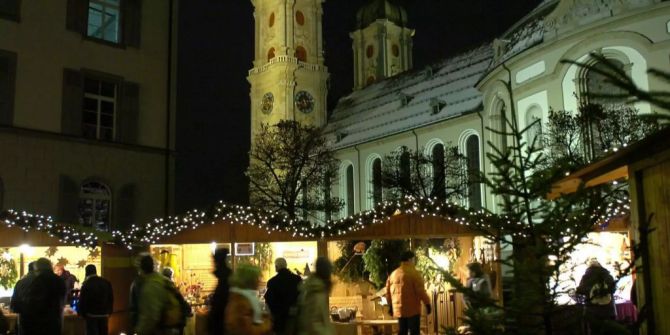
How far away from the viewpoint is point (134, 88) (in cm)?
2172

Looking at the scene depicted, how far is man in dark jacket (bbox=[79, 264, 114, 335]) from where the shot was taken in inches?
451

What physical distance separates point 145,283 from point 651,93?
5.78m

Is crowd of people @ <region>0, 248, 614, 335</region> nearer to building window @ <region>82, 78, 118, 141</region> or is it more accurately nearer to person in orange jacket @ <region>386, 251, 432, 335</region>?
person in orange jacket @ <region>386, 251, 432, 335</region>

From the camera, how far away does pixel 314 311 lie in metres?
7.07

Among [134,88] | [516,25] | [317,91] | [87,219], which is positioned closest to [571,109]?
[516,25]

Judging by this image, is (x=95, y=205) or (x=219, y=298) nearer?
(x=219, y=298)

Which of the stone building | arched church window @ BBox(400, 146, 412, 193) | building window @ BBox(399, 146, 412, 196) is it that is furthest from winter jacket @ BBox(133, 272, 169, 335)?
arched church window @ BBox(400, 146, 412, 193)

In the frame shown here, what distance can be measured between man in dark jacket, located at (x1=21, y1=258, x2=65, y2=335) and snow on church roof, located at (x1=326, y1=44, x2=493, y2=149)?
32.1 meters

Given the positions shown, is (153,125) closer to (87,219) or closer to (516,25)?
(87,219)

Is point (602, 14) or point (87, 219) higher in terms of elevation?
point (602, 14)

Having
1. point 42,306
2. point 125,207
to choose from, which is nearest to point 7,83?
point 125,207

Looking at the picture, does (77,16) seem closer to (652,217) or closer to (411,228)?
(411,228)

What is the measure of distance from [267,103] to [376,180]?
15997mm

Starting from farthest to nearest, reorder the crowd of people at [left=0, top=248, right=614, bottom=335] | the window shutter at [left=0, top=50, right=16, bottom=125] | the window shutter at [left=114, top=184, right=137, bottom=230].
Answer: the window shutter at [left=114, top=184, right=137, bottom=230]
the window shutter at [left=0, top=50, right=16, bottom=125]
the crowd of people at [left=0, top=248, right=614, bottom=335]
